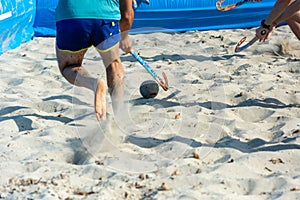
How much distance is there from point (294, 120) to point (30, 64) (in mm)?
3134

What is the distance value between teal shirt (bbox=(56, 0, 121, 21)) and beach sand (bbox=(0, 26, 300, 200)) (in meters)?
0.78

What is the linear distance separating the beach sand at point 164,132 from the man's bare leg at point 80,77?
0.30 meters

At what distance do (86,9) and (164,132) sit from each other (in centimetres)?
104

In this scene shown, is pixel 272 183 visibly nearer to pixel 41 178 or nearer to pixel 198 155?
pixel 198 155

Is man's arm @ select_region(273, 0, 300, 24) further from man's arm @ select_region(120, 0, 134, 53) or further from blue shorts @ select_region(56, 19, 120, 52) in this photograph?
blue shorts @ select_region(56, 19, 120, 52)

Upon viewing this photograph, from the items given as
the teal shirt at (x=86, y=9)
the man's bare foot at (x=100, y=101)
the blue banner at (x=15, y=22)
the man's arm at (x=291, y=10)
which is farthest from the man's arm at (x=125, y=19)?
the blue banner at (x=15, y=22)

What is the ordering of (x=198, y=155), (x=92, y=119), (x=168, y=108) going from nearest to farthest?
(x=198, y=155)
(x=92, y=119)
(x=168, y=108)

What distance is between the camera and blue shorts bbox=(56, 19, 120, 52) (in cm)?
397

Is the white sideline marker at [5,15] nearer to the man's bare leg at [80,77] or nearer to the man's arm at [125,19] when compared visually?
the man's arm at [125,19]

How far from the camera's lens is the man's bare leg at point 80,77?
3.85 m

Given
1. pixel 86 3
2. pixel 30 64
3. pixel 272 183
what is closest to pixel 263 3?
pixel 30 64

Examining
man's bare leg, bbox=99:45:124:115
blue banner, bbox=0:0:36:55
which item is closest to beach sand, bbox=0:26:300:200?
man's bare leg, bbox=99:45:124:115

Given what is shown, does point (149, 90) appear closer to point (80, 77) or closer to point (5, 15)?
point (80, 77)

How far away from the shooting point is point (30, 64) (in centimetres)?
638
